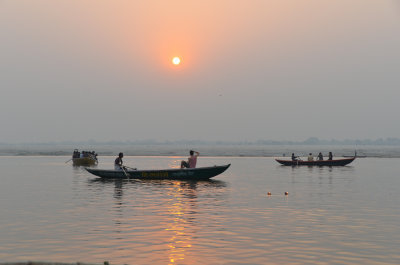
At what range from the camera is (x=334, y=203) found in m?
26.4

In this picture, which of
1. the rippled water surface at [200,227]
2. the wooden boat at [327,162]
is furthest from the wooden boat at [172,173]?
the wooden boat at [327,162]

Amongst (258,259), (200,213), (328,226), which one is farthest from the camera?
(200,213)

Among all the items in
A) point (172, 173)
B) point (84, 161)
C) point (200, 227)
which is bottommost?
point (200, 227)

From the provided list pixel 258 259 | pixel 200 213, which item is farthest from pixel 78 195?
pixel 258 259

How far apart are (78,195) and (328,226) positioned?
16.5 meters

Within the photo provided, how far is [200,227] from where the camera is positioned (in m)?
18.2

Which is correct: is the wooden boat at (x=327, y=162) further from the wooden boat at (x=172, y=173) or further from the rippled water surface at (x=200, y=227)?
the rippled water surface at (x=200, y=227)

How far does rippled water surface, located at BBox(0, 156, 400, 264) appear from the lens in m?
13.8

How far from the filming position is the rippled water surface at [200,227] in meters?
13.8

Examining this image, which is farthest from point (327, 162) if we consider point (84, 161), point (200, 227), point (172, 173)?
point (200, 227)

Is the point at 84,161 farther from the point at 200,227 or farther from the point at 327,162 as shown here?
the point at 200,227

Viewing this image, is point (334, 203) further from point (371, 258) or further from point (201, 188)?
point (371, 258)

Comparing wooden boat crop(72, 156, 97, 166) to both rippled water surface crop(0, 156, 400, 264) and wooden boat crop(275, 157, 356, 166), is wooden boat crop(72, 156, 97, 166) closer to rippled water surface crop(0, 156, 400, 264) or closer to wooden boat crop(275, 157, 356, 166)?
wooden boat crop(275, 157, 356, 166)

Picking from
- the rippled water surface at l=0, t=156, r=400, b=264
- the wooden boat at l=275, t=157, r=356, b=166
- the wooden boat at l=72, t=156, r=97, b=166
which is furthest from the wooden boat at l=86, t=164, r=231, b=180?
the wooden boat at l=72, t=156, r=97, b=166
